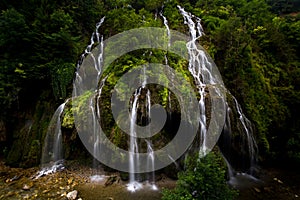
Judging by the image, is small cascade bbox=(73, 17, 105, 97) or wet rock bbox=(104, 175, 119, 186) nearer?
wet rock bbox=(104, 175, 119, 186)

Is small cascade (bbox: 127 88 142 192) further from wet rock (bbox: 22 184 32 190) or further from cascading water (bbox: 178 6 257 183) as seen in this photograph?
wet rock (bbox: 22 184 32 190)

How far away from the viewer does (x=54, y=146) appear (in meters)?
8.77

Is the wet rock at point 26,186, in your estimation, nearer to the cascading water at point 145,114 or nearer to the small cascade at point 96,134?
the cascading water at point 145,114

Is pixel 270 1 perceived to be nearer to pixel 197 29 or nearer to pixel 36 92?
pixel 197 29

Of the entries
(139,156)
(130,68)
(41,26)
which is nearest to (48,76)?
(41,26)

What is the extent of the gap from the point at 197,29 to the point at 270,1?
16.1 metres

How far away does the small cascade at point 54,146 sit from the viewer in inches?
337

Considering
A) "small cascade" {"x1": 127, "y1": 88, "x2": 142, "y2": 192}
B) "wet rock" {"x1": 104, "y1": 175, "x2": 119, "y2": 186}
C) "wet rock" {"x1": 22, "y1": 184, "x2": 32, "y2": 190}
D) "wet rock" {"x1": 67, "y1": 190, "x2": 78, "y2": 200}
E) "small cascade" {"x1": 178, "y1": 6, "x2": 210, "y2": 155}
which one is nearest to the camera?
"wet rock" {"x1": 67, "y1": 190, "x2": 78, "y2": 200}

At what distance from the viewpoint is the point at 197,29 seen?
13.5 m

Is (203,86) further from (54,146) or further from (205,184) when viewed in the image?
(54,146)

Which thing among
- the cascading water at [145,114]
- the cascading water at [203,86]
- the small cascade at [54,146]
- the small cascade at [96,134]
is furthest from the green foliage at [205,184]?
the small cascade at [54,146]

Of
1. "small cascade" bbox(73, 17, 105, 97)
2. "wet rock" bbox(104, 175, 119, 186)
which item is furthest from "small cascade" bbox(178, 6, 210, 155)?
"small cascade" bbox(73, 17, 105, 97)

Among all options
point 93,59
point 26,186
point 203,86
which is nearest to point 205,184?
point 203,86

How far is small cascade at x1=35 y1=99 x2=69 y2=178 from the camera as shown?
856cm
